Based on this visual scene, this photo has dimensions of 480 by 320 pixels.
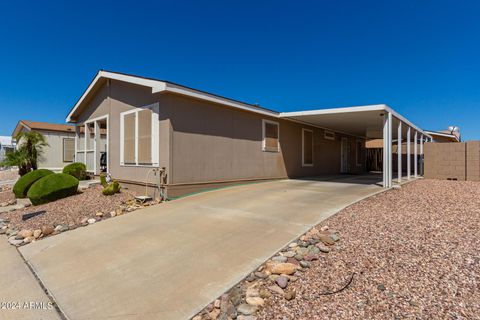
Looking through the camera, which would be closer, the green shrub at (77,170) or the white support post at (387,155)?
the white support post at (387,155)

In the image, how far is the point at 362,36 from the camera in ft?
44.8

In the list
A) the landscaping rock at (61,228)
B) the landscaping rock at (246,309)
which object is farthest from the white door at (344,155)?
the landscaping rock at (246,309)

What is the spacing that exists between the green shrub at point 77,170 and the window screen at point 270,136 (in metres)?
7.54

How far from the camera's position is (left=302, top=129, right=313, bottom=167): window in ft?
39.7

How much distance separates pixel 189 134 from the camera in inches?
297

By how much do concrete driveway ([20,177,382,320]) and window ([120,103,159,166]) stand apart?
221cm

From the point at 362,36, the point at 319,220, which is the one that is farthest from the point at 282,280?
the point at 362,36

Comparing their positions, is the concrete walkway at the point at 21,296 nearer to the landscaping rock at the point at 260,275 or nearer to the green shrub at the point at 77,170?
the landscaping rock at the point at 260,275

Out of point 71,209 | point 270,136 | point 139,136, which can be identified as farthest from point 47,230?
point 270,136

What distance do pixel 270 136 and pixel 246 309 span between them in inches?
327

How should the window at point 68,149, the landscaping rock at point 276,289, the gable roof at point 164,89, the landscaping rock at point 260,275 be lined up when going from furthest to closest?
the window at point 68,149, the gable roof at point 164,89, the landscaping rock at point 260,275, the landscaping rock at point 276,289

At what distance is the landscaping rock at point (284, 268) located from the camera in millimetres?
3023

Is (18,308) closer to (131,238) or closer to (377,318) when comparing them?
(131,238)

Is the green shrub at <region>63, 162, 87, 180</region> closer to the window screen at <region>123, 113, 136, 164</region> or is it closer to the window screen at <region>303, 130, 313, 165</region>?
the window screen at <region>123, 113, 136, 164</region>
